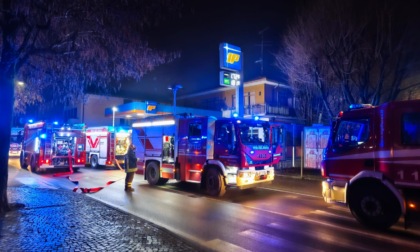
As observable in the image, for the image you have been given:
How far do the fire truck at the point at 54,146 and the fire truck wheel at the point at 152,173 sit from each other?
310 inches

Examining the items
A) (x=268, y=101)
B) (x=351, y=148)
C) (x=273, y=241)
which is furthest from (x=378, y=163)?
(x=268, y=101)

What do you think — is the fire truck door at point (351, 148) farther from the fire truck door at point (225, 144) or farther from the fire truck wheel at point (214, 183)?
the fire truck wheel at point (214, 183)

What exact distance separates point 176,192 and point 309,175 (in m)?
7.64

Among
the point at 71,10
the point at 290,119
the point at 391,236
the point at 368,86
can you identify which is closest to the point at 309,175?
the point at 368,86

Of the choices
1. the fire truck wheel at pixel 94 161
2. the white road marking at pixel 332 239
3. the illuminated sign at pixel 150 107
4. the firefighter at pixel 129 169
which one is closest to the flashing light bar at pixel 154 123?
the firefighter at pixel 129 169

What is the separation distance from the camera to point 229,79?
18953mm

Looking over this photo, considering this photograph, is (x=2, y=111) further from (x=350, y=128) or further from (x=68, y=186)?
(x=350, y=128)

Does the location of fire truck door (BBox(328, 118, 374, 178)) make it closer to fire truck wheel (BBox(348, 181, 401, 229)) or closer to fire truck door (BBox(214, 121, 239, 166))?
fire truck wheel (BBox(348, 181, 401, 229))

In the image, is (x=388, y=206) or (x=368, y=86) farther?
(x=368, y=86)

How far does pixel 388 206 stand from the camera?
704cm

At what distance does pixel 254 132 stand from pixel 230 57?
9.13m

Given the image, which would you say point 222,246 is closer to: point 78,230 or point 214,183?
point 78,230

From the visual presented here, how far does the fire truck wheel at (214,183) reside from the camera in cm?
1102

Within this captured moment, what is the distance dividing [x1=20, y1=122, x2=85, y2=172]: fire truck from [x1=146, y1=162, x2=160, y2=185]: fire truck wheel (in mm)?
7866
